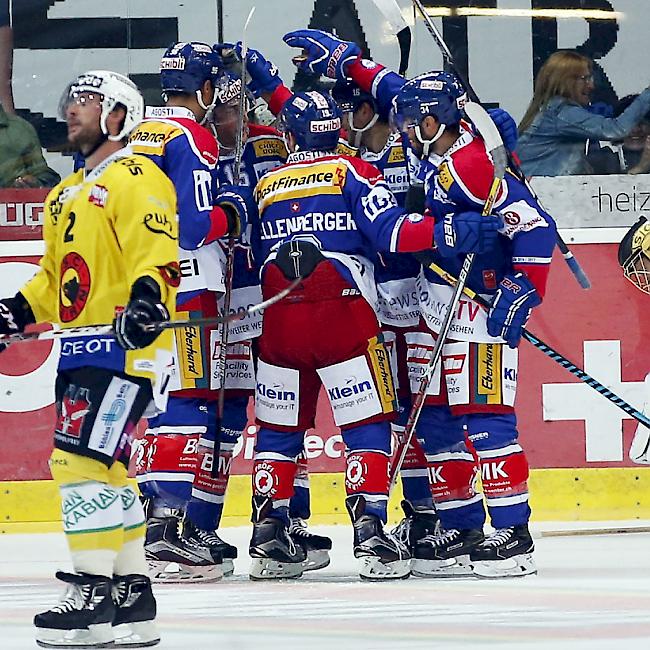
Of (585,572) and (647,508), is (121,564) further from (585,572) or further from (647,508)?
(647,508)

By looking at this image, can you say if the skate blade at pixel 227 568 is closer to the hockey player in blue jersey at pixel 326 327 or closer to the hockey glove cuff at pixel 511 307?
the hockey player in blue jersey at pixel 326 327

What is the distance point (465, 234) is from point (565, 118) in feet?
7.38

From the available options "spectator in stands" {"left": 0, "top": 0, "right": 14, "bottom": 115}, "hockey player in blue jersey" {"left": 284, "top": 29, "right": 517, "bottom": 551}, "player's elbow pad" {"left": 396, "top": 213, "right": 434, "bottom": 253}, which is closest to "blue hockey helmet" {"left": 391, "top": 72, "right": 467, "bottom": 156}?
"hockey player in blue jersey" {"left": 284, "top": 29, "right": 517, "bottom": 551}

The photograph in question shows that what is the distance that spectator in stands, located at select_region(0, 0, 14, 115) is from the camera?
6.81 m

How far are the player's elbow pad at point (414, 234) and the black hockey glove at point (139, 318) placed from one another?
4.64ft

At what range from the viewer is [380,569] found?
16.3ft

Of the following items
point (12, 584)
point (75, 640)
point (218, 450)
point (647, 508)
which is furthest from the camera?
point (647, 508)

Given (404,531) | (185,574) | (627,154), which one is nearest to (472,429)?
(404,531)

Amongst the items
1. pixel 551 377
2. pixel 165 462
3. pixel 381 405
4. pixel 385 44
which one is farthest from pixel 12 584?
pixel 385 44

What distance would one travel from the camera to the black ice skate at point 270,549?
5.06 m

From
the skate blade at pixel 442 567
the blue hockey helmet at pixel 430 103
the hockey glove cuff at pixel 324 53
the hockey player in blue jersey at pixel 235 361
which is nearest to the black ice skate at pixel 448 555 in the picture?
the skate blade at pixel 442 567

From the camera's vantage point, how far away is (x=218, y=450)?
5301 mm

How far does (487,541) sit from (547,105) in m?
2.46

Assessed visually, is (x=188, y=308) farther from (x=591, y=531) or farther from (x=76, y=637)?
(x=591, y=531)
